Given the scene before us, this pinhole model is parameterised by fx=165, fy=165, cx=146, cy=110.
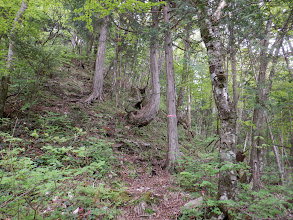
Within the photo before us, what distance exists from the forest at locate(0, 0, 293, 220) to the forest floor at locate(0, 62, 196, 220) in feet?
0.12

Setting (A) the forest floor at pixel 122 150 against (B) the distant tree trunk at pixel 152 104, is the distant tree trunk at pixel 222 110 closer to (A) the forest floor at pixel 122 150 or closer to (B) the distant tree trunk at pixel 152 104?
(A) the forest floor at pixel 122 150

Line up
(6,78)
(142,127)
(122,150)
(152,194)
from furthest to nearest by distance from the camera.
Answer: (142,127) < (122,150) < (6,78) < (152,194)

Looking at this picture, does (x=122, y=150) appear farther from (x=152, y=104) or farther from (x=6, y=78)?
(x=6, y=78)

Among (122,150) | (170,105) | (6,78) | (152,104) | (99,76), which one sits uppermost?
(99,76)

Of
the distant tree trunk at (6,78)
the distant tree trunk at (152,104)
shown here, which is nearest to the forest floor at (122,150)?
the distant tree trunk at (152,104)

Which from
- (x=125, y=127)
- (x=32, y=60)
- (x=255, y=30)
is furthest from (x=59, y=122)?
(x=255, y=30)

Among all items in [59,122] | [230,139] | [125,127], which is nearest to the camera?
[230,139]

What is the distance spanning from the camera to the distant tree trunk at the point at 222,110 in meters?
2.97

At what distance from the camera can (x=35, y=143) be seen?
4.80 m

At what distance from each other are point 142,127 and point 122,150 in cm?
256

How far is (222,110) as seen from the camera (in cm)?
320

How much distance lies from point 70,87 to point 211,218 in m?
9.32

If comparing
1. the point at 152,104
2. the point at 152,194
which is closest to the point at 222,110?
the point at 152,194

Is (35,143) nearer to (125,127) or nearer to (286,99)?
(125,127)
